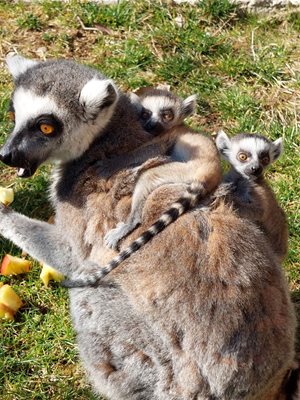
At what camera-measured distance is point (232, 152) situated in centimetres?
511

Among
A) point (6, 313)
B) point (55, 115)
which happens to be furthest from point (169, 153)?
point (6, 313)

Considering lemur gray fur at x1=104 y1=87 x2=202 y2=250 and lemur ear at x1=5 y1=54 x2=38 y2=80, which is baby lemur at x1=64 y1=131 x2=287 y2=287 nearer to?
lemur gray fur at x1=104 y1=87 x2=202 y2=250

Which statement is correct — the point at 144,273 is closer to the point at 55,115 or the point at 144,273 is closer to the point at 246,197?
the point at 246,197

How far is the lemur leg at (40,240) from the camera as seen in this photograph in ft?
15.5

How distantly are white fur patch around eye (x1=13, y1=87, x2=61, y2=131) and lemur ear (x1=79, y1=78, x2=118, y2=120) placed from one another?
20 centimetres

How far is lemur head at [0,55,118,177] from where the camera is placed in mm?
4395

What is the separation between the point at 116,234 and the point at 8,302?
53.2 inches

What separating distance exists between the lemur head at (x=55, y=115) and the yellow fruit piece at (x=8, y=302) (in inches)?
Result: 44.6

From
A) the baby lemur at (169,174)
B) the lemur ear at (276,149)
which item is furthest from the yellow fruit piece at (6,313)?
the lemur ear at (276,149)

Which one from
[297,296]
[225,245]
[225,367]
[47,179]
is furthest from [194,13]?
[225,367]

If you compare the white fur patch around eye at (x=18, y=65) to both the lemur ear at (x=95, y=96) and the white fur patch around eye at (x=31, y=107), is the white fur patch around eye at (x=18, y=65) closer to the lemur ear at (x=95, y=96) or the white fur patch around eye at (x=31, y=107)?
the white fur patch around eye at (x=31, y=107)

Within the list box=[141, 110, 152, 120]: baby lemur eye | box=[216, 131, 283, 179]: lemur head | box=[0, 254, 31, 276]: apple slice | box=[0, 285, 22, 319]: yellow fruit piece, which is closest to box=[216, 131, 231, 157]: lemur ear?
box=[216, 131, 283, 179]: lemur head

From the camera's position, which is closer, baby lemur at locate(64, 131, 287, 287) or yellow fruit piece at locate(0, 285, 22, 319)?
baby lemur at locate(64, 131, 287, 287)

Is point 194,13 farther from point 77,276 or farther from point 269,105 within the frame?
point 77,276
